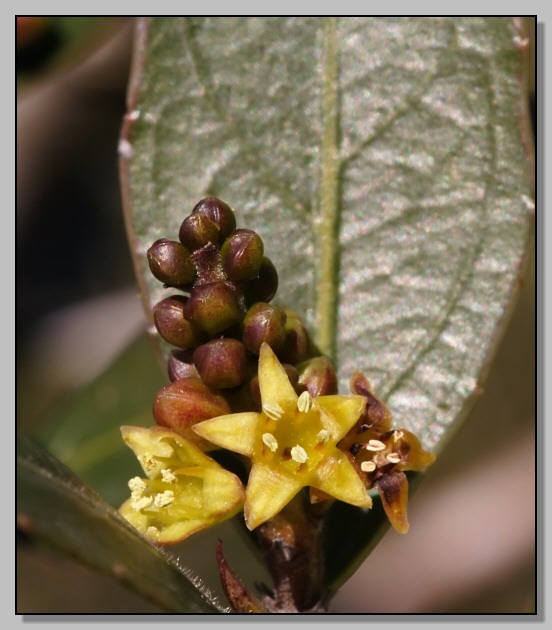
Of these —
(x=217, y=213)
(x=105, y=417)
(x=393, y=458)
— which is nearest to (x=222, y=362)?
(x=217, y=213)

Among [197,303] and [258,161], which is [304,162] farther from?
[197,303]

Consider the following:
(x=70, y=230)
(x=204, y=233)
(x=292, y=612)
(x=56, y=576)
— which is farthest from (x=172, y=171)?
(x=70, y=230)

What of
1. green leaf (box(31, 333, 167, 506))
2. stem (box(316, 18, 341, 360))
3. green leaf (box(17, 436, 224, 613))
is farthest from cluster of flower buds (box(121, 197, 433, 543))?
green leaf (box(31, 333, 167, 506))

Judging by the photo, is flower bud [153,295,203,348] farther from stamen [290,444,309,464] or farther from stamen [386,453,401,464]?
stamen [386,453,401,464]

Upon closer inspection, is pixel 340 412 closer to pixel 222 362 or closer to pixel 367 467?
pixel 367 467

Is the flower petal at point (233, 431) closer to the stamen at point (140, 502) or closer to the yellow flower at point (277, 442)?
the yellow flower at point (277, 442)

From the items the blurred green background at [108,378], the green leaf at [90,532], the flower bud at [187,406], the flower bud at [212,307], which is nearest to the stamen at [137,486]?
the flower bud at [187,406]
